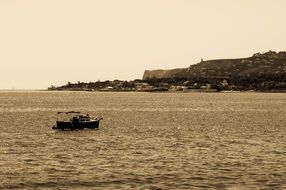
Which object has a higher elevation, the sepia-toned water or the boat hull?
the boat hull

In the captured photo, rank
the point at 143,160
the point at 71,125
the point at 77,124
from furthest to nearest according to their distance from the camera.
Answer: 1. the point at 77,124
2. the point at 71,125
3. the point at 143,160

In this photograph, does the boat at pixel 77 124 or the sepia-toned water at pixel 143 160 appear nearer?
the sepia-toned water at pixel 143 160

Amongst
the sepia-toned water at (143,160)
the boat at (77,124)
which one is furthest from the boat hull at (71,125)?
the sepia-toned water at (143,160)

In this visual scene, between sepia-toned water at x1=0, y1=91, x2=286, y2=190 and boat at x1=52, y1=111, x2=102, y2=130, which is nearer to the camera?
sepia-toned water at x1=0, y1=91, x2=286, y2=190

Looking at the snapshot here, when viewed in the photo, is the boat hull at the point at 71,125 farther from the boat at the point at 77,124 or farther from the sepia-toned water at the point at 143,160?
the sepia-toned water at the point at 143,160

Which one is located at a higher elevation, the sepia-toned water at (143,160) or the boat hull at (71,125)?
the boat hull at (71,125)

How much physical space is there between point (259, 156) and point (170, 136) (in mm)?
26301

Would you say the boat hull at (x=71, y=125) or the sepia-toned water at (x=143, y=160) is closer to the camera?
the sepia-toned water at (x=143, y=160)

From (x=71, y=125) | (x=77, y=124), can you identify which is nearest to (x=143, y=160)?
(x=71, y=125)

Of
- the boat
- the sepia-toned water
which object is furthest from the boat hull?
the sepia-toned water

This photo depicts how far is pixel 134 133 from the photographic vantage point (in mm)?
89125

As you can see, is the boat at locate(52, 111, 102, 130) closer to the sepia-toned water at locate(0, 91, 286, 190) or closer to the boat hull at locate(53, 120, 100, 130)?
the boat hull at locate(53, 120, 100, 130)

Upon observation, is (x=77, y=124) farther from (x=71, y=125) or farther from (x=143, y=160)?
(x=143, y=160)

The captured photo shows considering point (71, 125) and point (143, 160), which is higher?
point (71, 125)
